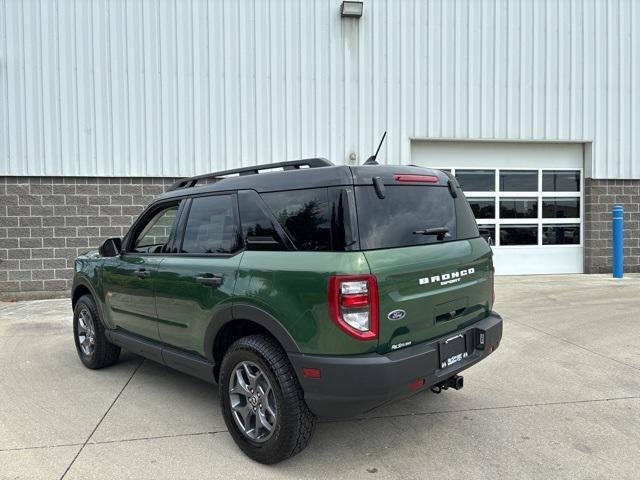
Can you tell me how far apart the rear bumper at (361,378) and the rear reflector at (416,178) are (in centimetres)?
109

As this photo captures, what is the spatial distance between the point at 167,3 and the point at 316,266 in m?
8.79

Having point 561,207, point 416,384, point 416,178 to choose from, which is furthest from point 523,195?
point 416,384

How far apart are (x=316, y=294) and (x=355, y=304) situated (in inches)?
9.1

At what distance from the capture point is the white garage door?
11055 millimetres

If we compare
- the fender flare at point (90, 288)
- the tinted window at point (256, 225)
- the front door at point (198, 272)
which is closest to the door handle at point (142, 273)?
the front door at point (198, 272)

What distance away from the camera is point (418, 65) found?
34.3 feet

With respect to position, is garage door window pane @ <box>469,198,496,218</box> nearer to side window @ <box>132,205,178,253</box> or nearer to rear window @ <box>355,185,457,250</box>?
rear window @ <box>355,185,457,250</box>

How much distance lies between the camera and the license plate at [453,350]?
3.11 metres

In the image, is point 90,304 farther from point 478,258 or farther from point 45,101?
point 45,101

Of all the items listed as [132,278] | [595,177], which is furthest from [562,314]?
[132,278]

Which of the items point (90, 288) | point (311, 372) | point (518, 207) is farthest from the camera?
point (518, 207)

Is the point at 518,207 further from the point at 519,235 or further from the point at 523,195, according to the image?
the point at 519,235

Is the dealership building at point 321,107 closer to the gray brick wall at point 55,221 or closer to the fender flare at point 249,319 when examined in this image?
the gray brick wall at point 55,221

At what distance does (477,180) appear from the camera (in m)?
11.1
